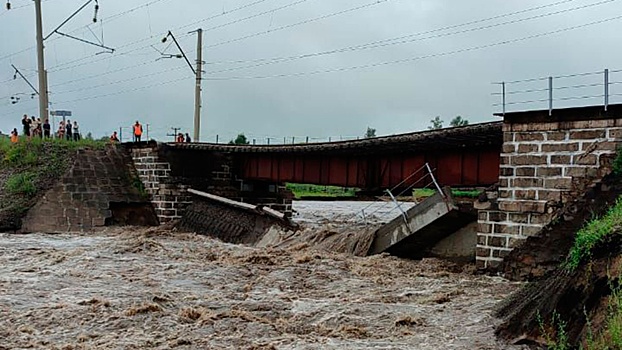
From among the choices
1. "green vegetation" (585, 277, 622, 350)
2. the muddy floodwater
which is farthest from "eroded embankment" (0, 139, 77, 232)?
"green vegetation" (585, 277, 622, 350)

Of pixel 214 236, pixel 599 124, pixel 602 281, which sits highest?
pixel 599 124

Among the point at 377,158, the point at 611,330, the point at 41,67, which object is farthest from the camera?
the point at 41,67

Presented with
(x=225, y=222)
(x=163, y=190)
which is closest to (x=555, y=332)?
(x=225, y=222)

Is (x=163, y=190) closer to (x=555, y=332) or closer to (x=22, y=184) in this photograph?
(x=22, y=184)

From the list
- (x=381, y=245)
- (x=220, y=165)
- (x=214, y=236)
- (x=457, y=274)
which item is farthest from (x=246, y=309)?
(x=220, y=165)

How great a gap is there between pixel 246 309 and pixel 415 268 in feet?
19.0

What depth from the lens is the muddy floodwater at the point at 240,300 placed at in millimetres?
9953

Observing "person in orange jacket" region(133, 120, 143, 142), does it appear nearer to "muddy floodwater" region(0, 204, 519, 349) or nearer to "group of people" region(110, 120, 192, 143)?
"group of people" region(110, 120, 192, 143)

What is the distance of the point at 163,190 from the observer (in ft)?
95.7

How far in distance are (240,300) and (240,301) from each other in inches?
4.3

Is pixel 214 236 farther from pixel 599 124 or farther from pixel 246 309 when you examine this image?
pixel 599 124

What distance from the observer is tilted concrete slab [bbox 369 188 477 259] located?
55.6ft

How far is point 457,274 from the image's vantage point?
15.7 m

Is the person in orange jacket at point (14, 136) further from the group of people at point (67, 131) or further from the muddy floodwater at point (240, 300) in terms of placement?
the muddy floodwater at point (240, 300)
